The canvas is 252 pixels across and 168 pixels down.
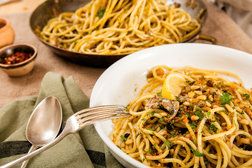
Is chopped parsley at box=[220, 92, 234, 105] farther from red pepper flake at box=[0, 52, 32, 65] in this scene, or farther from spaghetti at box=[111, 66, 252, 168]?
red pepper flake at box=[0, 52, 32, 65]

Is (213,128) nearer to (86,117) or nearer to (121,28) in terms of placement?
(86,117)


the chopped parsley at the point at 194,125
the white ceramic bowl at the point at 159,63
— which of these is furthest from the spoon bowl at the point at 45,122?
the chopped parsley at the point at 194,125

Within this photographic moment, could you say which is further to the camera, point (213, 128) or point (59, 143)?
point (59, 143)

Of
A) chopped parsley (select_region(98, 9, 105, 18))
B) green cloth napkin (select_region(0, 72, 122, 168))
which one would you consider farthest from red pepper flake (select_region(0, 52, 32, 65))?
chopped parsley (select_region(98, 9, 105, 18))

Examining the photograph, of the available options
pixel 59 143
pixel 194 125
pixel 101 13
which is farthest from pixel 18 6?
pixel 194 125

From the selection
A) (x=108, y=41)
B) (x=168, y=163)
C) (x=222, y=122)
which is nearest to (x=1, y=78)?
(x=108, y=41)

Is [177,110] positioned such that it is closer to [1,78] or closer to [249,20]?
[1,78]
